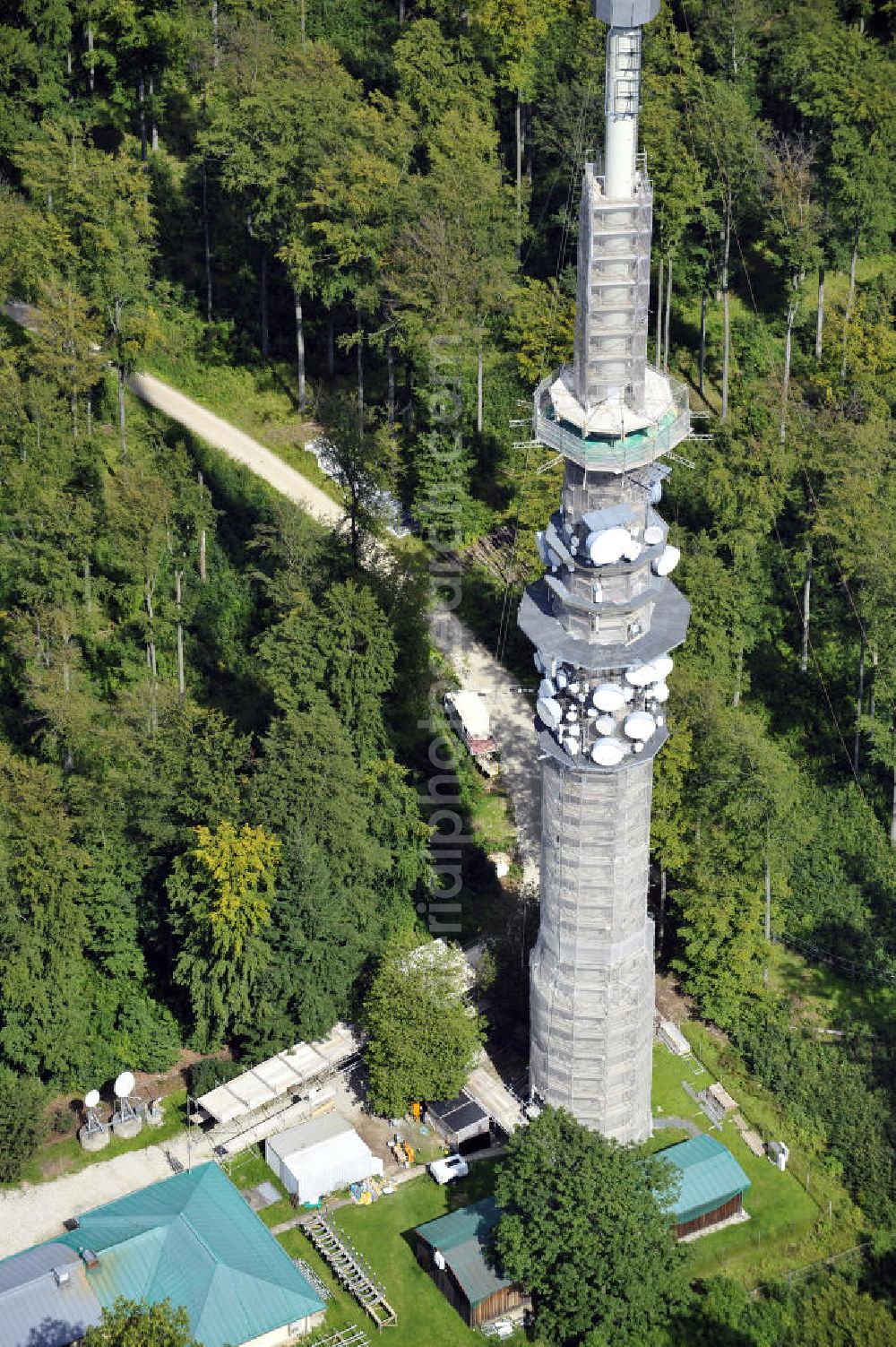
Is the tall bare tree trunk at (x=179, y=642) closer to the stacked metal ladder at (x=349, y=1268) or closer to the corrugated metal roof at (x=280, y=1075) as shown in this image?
the corrugated metal roof at (x=280, y=1075)

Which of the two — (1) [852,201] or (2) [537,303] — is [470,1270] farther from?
(1) [852,201]

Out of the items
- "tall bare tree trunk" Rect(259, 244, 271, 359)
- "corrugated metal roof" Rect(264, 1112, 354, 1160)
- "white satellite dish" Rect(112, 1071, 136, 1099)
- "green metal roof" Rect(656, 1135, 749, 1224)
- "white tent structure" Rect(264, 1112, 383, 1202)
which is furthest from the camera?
"tall bare tree trunk" Rect(259, 244, 271, 359)

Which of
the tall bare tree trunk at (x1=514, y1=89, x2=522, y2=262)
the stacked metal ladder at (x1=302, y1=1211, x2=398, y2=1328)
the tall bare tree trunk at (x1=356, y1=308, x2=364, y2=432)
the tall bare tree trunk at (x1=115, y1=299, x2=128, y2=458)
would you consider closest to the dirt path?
the tall bare tree trunk at (x1=115, y1=299, x2=128, y2=458)

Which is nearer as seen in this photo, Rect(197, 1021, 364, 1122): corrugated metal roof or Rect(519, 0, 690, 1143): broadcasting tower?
Rect(519, 0, 690, 1143): broadcasting tower

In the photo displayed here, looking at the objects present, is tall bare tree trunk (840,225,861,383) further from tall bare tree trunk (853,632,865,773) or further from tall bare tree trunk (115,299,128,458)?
tall bare tree trunk (115,299,128,458)

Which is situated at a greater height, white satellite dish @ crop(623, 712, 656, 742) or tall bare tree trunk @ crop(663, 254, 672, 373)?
white satellite dish @ crop(623, 712, 656, 742)

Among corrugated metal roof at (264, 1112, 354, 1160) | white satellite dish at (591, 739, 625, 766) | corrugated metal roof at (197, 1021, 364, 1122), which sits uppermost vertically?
white satellite dish at (591, 739, 625, 766)

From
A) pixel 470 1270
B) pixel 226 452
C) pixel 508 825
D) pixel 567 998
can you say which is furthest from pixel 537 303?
pixel 470 1270
